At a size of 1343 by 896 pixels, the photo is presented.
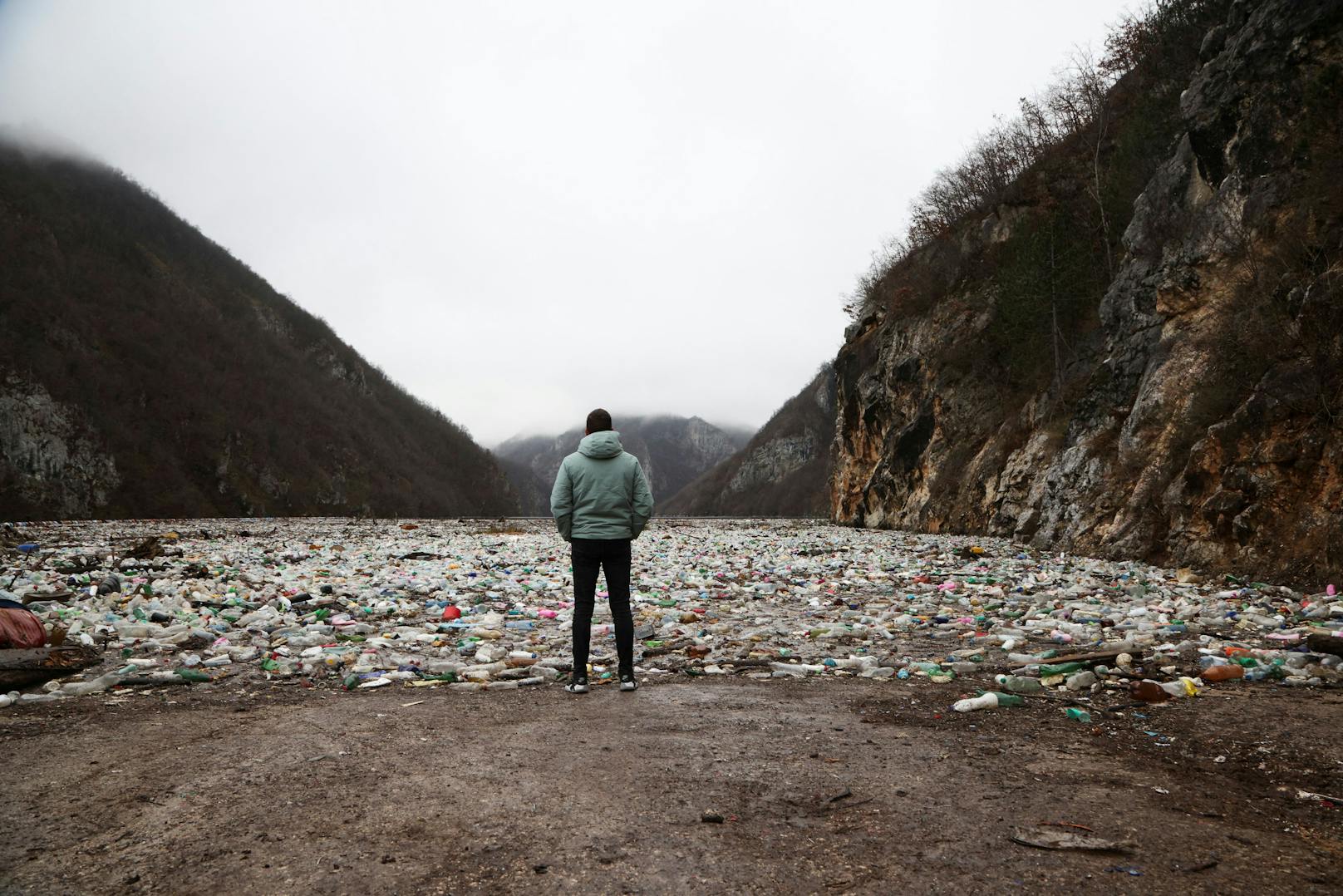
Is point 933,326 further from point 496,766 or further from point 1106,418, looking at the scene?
point 496,766

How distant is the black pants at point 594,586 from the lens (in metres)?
5.82

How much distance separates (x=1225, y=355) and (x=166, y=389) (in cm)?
9965

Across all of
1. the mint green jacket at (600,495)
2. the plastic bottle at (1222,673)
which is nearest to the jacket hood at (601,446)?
the mint green jacket at (600,495)

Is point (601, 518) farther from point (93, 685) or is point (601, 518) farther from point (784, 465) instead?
point (784, 465)

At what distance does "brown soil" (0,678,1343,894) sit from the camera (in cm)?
257

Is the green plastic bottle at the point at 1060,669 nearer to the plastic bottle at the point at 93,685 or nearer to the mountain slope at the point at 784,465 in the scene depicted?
the plastic bottle at the point at 93,685

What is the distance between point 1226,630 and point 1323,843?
17.2ft

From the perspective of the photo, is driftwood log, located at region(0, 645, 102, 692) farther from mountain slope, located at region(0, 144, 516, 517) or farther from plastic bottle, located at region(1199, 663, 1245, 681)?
mountain slope, located at region(0, 144, 516, 517)

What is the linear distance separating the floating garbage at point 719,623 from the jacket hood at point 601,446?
6.33 feet

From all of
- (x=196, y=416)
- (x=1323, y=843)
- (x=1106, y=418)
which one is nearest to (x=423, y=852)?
(x=1323, y=843)

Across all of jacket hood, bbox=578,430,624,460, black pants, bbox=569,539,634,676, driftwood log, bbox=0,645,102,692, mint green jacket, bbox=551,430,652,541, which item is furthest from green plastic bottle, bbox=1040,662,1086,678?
driftwood log, bbox=0,645,102,692

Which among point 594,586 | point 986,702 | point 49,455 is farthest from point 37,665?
point 49,455

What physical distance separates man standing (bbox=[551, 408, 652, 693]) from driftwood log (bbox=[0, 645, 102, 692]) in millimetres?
4158

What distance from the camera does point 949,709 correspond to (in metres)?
4.87
